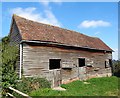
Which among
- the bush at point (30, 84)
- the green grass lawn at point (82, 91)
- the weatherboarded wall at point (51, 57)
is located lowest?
the green grass lawn at point (82, 91)

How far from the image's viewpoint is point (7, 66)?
14.1 m

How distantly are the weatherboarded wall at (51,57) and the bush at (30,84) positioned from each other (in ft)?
1.59

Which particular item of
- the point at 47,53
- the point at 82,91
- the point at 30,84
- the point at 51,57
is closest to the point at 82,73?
the point at 51,57

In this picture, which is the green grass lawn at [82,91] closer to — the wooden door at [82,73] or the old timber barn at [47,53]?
the old timber barn at [47,53]

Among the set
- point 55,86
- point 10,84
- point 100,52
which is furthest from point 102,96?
point 100,52

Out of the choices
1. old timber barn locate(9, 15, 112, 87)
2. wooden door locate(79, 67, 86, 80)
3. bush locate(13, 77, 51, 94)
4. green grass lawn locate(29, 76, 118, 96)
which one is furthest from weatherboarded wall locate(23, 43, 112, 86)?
green grass lawn locate(29, 76, 118, 96)

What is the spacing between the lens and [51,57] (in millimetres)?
15562

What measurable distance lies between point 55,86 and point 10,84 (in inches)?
173

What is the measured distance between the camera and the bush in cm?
1288

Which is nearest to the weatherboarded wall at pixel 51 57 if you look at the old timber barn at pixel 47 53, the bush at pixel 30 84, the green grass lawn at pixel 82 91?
the old timber barn at pixel 47 53

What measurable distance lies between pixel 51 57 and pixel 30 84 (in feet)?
10.6

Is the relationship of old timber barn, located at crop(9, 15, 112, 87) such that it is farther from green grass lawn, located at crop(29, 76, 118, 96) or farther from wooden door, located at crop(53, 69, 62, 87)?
green grass lawn, located at crop(29, 76, 118, 96)

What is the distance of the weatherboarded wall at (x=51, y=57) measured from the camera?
14.0m

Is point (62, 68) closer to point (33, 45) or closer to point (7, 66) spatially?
point (33, 45)
